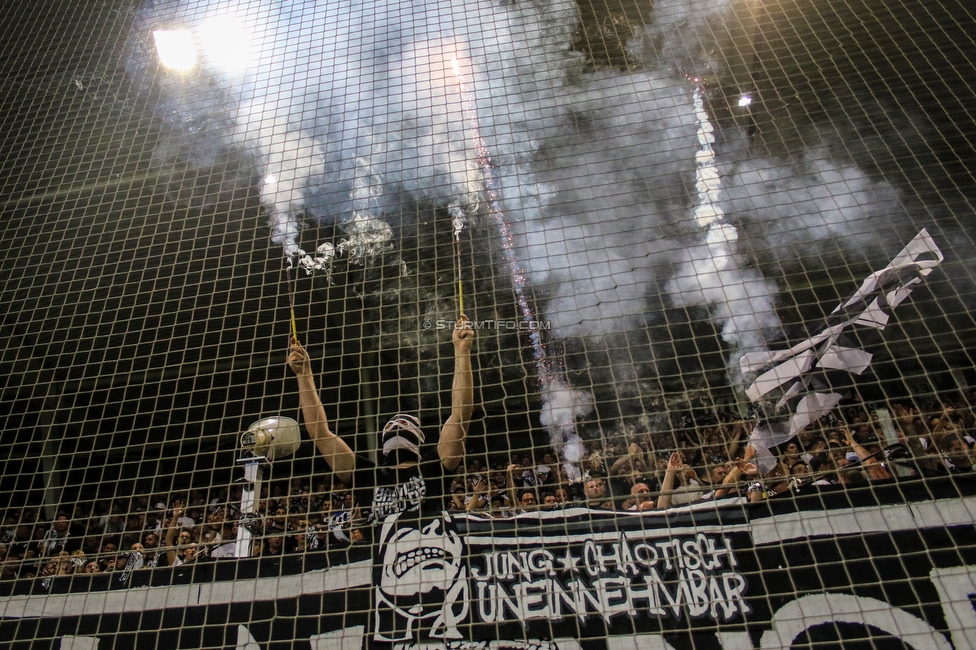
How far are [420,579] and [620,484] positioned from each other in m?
1.28

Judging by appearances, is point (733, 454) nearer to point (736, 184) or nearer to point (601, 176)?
point (736, 184)

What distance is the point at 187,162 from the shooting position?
379cm

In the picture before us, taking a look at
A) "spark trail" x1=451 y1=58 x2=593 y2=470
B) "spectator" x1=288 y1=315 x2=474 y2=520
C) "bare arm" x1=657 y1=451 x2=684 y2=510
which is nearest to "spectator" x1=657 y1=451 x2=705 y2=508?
"bare arm" x1=657 y1=451 x2=684 y2=510

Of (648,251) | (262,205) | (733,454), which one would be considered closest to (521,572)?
(733,454)

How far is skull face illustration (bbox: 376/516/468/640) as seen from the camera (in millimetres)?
2318

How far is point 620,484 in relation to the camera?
3.25 m

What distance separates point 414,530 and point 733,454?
5.87ft

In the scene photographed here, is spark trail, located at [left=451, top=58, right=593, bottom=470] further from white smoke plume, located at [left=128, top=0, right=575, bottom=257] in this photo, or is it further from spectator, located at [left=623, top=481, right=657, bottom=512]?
spectator, located at [left=623, top=481, right=657, bottom=512]

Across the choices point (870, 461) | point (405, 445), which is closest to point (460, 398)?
point (405, 445)

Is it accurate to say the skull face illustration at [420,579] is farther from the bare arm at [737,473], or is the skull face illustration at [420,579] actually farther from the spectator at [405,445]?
the bare arm at [737,473]

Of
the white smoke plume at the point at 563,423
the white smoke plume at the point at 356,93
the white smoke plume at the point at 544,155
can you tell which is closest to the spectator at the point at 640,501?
the white smoke plume at the point at 544,155

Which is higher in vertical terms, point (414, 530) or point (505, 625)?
point (414, 530)

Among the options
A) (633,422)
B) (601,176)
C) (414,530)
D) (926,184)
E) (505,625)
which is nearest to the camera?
(505,625)

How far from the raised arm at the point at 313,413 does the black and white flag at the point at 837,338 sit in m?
2.06
